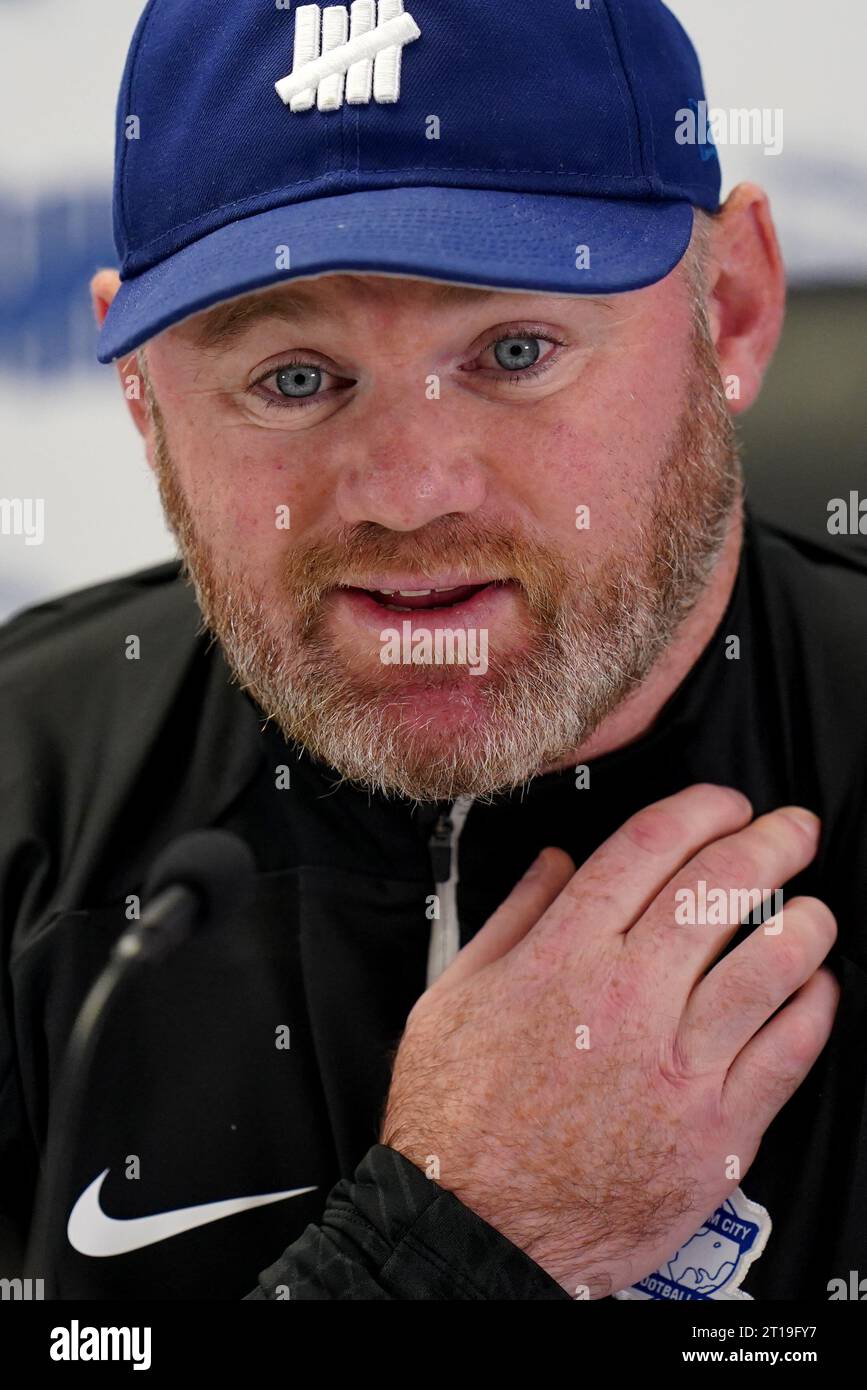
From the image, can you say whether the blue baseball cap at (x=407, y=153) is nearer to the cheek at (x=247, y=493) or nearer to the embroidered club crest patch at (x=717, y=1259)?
the cheek at (x=247, y=493)

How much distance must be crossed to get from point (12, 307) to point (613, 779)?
3.27 ft

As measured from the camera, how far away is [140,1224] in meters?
0.97

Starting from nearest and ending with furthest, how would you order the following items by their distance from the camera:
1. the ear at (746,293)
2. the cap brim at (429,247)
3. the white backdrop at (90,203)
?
the cap brim at (429,247)
the ear at (746,293)
the white backdrop at (90,203)

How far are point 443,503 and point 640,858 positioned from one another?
275 millimetres

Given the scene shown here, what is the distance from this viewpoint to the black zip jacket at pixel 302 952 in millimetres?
903

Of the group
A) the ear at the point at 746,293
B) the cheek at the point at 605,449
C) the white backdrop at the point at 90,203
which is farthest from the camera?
the white backdrop at the point at 90,203

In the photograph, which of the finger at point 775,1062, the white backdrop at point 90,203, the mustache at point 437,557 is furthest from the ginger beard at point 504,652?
the white backdrop at point 90,203

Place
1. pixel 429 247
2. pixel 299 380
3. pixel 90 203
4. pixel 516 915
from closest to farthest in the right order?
pixel 429 247
pixel 299 380
pixel 516 915
pixel 90 203

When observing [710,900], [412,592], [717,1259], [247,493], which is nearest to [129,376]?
[247,493]

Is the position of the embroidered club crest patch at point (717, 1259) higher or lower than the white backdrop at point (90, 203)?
lower

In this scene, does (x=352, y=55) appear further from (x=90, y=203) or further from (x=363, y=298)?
(x=90, y=203)

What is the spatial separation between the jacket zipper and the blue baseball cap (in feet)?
1.27

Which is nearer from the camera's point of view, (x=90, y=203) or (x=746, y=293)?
(x=746, y=293)

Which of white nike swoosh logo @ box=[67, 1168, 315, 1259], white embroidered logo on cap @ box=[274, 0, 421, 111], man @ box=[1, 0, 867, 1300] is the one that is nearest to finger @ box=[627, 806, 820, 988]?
man @ box=[1, 0, 867, 1300]
